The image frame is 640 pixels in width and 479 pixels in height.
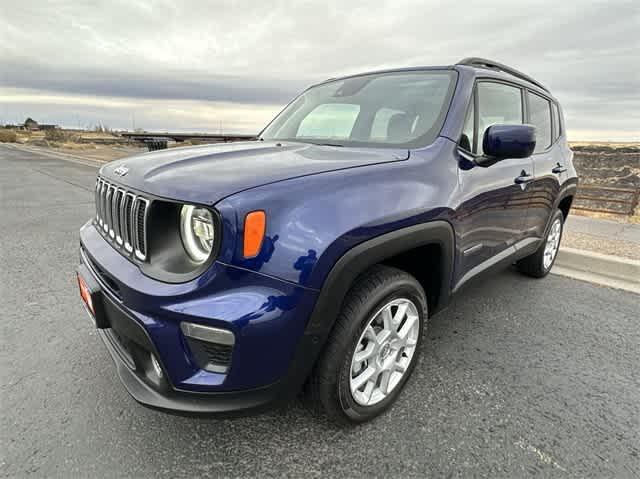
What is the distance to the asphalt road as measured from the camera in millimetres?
1721

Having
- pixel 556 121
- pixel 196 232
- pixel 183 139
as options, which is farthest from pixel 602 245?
pixel 183 139

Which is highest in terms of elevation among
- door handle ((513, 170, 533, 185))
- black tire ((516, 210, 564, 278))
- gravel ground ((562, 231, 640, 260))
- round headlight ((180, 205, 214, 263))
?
door handle ((513, 170, 533, 185))

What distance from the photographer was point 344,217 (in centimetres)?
158

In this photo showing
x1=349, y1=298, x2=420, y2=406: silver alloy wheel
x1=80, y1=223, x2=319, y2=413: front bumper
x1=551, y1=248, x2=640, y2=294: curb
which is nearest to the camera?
x1=80, y1=223, x2=319, y2=413: front bumper

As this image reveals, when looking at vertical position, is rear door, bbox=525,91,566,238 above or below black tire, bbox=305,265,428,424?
above

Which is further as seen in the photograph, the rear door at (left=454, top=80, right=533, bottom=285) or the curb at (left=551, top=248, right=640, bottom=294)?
the curb at (left=551, top=248, right=640, bottom=294)

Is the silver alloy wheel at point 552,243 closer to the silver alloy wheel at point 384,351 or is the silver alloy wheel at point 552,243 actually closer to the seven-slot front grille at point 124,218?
the silver alloy wheel at point 384,351

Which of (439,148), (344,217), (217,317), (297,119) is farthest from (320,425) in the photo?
(297,119)

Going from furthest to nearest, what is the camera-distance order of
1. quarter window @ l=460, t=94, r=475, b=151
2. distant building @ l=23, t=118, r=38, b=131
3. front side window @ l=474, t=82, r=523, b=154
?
distant building @ l=23, t=118, r=38, b=131 < front side window @ l=474, t=82, r=523, b=154 < quarter window @ l=460, t=94, r=475, b=151

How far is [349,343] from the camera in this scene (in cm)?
170

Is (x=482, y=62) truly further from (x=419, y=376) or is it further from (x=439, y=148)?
(x=419, y=376)

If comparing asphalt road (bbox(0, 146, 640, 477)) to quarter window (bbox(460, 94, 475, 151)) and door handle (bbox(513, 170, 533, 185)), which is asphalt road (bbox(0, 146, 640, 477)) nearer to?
door handle (bbox(513, 170, 533, 185))

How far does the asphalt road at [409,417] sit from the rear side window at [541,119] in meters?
1.48

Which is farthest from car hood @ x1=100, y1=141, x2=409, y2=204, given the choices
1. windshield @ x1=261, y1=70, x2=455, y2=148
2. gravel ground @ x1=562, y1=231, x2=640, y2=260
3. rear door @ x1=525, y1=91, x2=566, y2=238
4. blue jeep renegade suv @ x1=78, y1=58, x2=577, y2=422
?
gravel ground @ x1=562, y1=231, x2=640, y2=260
